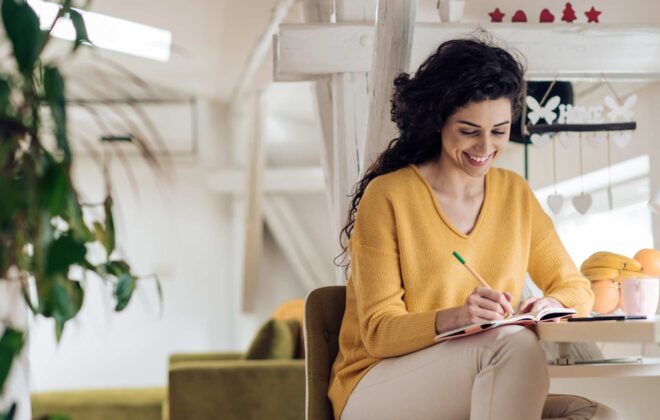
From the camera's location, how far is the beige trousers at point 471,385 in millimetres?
1789

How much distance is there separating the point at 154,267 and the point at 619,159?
206 inches

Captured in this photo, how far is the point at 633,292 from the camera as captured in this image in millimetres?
2260

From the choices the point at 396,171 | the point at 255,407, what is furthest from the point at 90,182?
the point at 396,171

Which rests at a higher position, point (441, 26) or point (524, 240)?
point (441, 26)

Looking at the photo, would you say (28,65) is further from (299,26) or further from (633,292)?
(299,26)

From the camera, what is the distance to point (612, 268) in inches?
107

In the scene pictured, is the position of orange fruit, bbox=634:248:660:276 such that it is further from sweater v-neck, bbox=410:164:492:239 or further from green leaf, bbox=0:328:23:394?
green leaf, bbox=0:328:23:394

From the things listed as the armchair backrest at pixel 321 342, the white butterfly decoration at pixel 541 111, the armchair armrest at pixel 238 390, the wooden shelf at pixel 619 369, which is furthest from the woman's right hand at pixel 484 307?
the armchair armrest at pixel 238 390

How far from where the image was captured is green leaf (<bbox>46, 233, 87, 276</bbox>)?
3.43 feet

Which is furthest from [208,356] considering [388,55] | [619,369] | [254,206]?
[619,369]

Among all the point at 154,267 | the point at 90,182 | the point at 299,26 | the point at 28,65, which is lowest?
the point at 154,267

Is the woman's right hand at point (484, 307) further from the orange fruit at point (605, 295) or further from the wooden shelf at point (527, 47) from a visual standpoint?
the wooden shelf at point (527, 47)

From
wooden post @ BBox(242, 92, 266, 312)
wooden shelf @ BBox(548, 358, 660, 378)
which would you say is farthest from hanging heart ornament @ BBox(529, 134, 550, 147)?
wooden post @ BBox(242, 92, 266, 312)

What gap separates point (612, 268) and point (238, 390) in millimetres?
2605
